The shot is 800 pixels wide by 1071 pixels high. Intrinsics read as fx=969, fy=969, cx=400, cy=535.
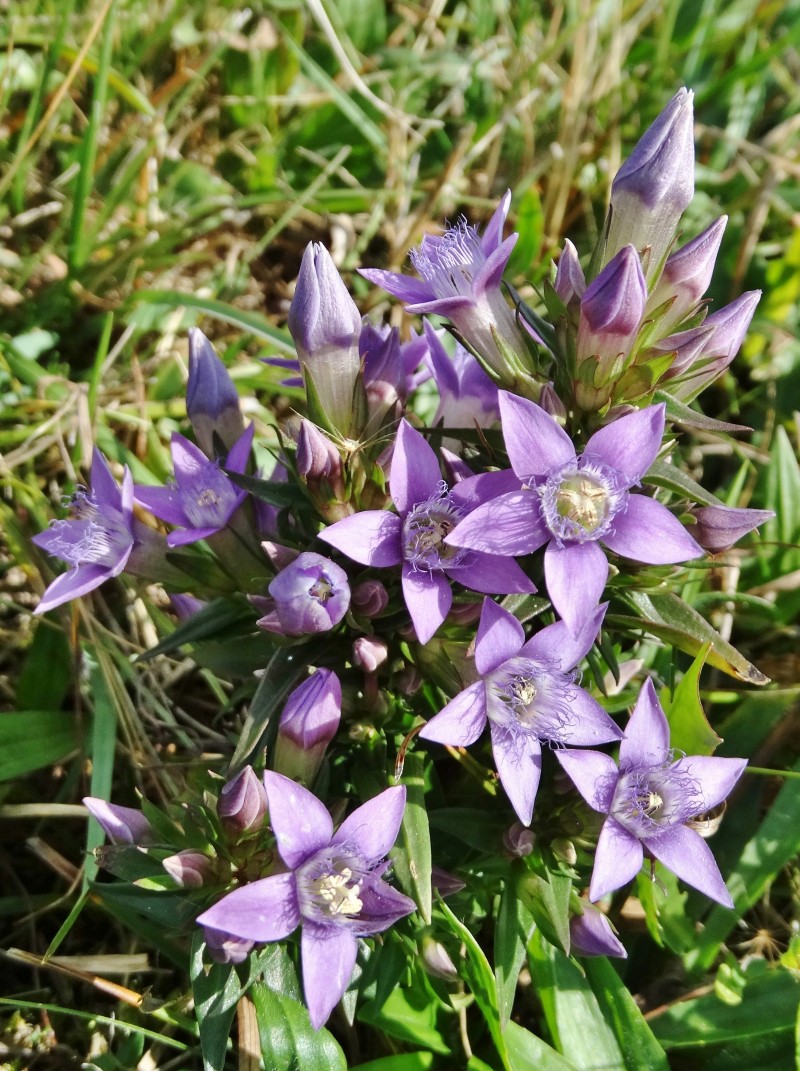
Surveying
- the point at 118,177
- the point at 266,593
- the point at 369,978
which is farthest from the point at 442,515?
the point at 118,177

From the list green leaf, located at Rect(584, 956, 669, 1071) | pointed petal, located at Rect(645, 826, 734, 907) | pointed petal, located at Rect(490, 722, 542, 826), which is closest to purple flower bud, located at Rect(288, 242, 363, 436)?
pointed petal, located at Rect(490, 722, 542, 826)

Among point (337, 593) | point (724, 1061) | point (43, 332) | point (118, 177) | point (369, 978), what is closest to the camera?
point (337, 593)

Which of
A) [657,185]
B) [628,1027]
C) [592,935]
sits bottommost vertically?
[628,1027]

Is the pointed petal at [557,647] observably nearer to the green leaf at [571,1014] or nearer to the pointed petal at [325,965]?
the pointed petal at [325,965]

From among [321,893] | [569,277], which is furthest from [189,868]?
[569,277]

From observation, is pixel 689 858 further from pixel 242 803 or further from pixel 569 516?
pixel 242 803

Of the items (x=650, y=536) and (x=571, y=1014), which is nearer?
(x=650, y=536)

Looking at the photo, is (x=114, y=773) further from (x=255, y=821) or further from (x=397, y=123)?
(x=397, y=123)
